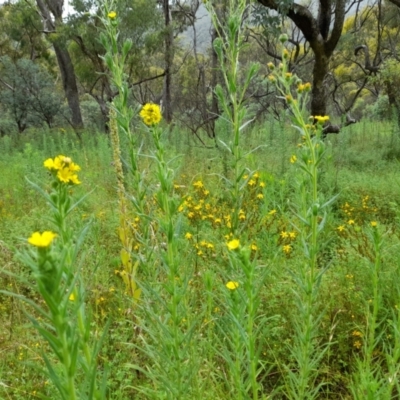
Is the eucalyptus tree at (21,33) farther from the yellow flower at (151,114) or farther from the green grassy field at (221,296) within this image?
the yellow flower at (151,114)

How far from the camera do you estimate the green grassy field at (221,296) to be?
1235 millimetres

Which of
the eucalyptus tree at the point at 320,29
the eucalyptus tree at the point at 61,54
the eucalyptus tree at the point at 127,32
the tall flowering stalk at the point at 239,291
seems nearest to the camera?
the tall flowering stalk at the point at 239,291

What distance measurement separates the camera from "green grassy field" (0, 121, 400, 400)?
1.24 m

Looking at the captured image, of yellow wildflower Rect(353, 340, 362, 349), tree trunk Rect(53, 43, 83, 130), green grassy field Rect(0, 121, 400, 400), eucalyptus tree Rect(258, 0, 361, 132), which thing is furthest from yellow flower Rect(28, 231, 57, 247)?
tree trunk Rect(53, 43, 83, 130)

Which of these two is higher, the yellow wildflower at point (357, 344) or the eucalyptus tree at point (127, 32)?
the eucalyptus tree at point (127, 32)

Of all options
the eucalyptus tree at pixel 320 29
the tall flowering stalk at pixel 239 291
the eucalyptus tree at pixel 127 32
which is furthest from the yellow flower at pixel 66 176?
the eucalyptus tree at pixel 127 32

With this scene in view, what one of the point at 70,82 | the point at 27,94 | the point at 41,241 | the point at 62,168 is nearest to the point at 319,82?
the point at 62,168

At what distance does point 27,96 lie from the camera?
40.2 ft

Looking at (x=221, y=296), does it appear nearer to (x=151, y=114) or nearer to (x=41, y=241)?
(x=151, y=114)

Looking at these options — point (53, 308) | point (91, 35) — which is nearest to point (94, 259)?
point (53, 308)

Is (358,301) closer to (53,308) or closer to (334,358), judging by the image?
(334,358)

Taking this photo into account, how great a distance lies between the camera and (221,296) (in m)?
2.26

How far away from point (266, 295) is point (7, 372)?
1503mm

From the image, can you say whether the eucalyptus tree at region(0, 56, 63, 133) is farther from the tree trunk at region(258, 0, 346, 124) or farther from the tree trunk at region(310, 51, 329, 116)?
the tree trunk at region(310, 51, 329, 116)
